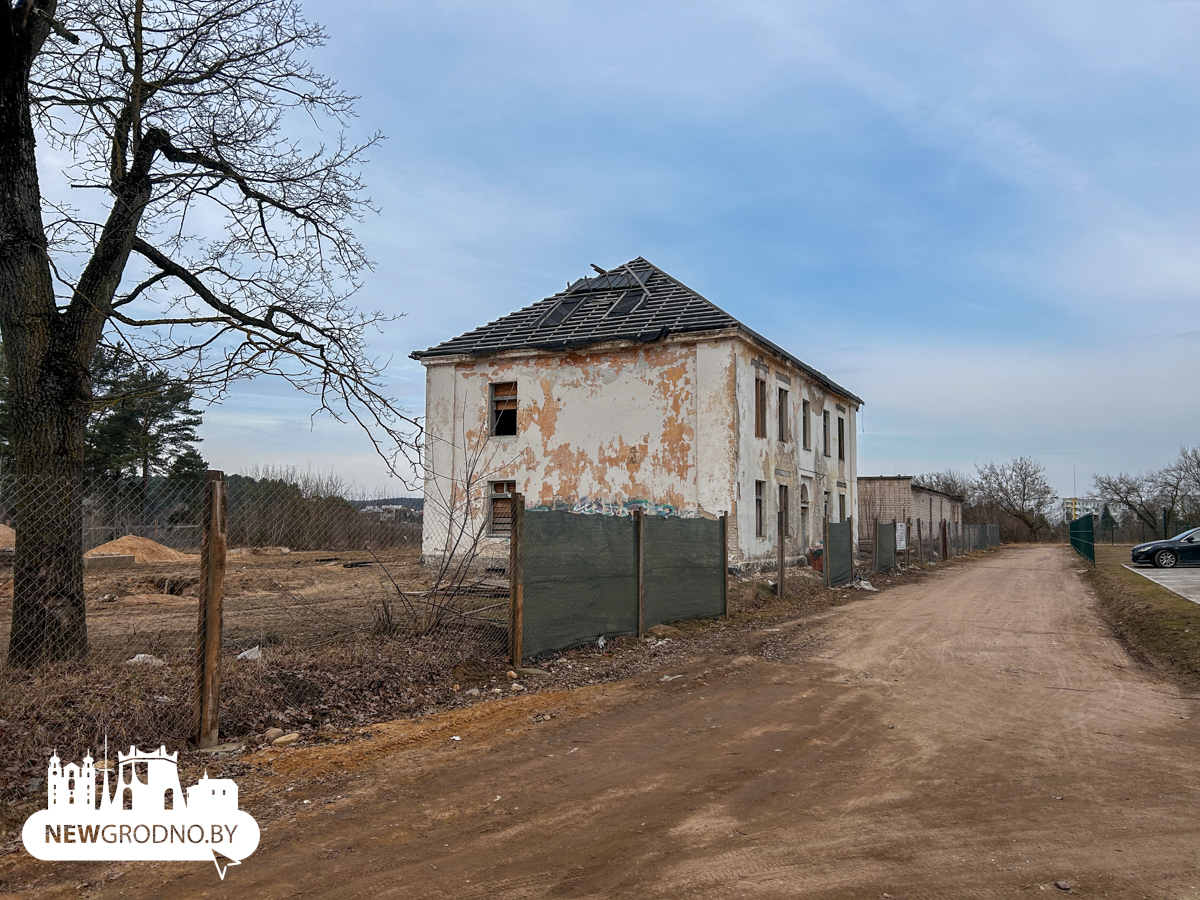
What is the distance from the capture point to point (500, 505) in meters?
25.4

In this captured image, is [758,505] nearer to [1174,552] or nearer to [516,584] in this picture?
[1174,552]

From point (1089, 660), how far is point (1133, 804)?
6592 mm

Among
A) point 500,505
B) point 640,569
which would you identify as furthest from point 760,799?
point 500,505

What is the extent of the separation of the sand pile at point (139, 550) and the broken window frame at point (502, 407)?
12681 millimetres

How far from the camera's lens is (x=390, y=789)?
17.4 ft

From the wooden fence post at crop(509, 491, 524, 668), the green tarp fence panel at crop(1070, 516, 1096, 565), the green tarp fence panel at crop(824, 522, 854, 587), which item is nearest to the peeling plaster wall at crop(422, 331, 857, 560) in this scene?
the green tarp fence panel at crop(824, 522, 854, 587)

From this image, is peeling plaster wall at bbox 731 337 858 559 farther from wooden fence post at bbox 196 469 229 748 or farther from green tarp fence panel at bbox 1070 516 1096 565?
wooden fence post at bbox 196 469 229 748

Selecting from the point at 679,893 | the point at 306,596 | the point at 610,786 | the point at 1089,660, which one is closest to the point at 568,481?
the point at 306,596

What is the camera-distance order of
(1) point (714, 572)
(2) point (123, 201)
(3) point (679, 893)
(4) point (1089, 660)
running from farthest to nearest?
(1) point (714, 572) → (4) point (1089, 660) → (2) point (123, 201) → (3) point (679, 893)

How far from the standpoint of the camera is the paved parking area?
1806cm

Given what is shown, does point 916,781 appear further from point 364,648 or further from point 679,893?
point 364,648

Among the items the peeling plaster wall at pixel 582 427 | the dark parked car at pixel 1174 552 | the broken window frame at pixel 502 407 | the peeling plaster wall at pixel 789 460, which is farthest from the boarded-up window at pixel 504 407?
the dark parked car at pixel 1174 552

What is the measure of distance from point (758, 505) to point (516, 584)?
628 inches

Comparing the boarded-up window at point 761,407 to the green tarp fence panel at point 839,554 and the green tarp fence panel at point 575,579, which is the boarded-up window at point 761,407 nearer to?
the green tarp fence panel at point 839,554
